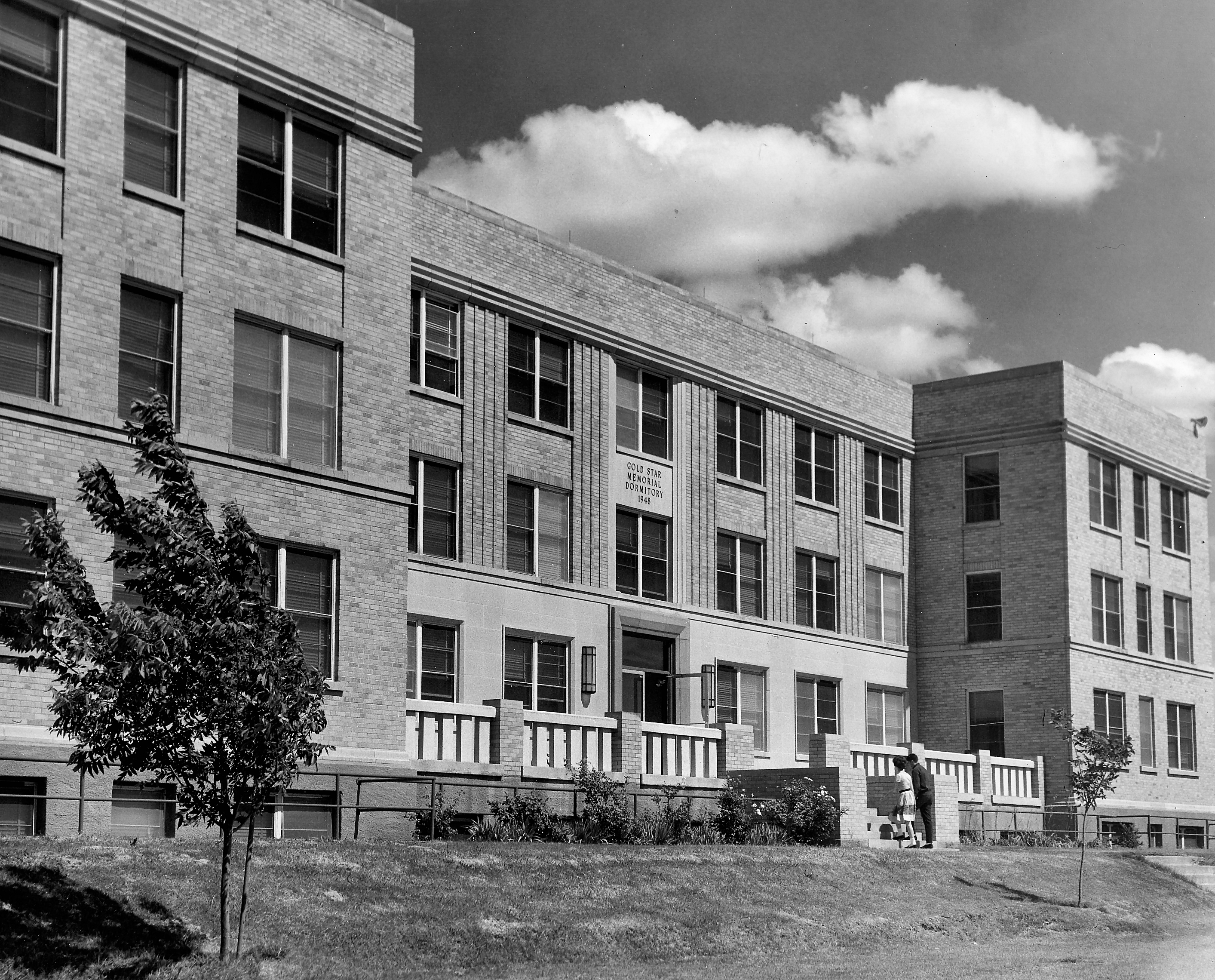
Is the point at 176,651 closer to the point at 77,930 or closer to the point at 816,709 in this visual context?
the point at 77,930

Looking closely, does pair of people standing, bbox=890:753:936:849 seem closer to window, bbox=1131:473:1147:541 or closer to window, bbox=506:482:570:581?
window, bbox=506:482:570:581

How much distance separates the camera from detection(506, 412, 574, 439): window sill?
3195cm

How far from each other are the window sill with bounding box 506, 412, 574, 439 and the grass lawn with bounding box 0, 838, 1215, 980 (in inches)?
415

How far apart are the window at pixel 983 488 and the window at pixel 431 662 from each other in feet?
62.3

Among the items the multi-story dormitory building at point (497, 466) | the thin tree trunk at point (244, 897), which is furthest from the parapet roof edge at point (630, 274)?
the thin tree trunk at point (244, 897)

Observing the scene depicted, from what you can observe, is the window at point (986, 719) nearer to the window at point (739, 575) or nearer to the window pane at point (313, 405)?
the window at point (739, 575)

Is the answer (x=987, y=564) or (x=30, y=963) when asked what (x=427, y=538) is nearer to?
(x=30, y=963)

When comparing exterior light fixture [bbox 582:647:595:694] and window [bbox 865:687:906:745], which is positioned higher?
exterior light fixture [bbox 582:647:595:694]

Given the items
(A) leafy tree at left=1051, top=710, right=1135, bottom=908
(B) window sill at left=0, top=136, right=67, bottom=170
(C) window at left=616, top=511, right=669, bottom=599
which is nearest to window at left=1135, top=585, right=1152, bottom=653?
(A) leafy tree at left=1051, top=710, right=1135, bottom=908

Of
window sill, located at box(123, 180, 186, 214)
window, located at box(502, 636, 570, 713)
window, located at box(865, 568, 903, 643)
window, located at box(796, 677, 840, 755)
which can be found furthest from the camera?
window, located at box(865, 568, 903, 643)

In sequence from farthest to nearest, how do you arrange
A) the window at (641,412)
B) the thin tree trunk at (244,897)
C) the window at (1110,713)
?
the window at (1110,713)
the window at (641,412)
the thin tree trunk at (244,897)

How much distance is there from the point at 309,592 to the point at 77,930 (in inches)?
330

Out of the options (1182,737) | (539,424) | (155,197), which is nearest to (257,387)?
(155,197)

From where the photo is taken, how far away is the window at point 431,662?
29.0 meters
